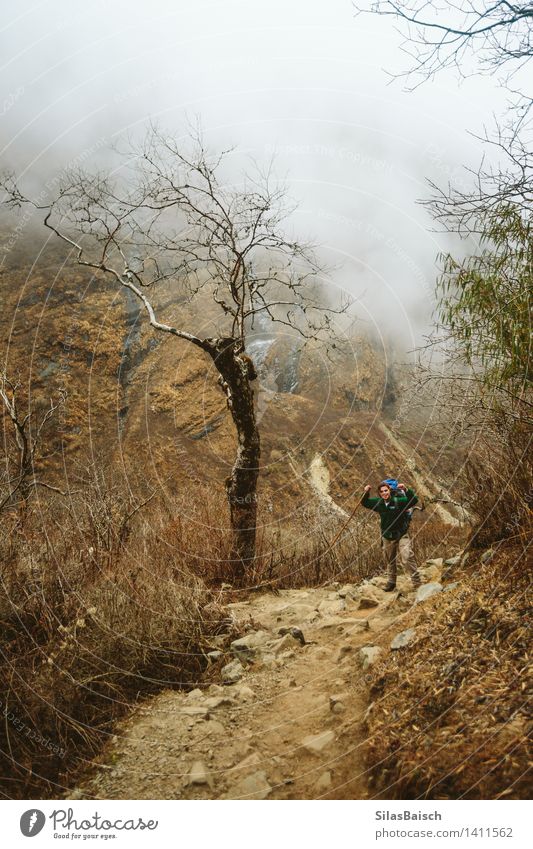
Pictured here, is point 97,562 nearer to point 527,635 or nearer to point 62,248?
point 527,635

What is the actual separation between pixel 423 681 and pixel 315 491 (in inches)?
937

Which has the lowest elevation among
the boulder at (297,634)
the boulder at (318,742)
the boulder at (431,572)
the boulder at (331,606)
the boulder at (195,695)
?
the boulder at (195,695)

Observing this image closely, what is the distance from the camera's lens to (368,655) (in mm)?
3434

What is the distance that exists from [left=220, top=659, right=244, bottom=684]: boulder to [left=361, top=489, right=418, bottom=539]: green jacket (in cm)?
278

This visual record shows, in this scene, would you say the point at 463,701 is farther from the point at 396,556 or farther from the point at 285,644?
the point at 396,556

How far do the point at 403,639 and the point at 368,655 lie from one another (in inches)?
13.7

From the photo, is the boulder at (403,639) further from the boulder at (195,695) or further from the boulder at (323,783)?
the boulder at (195,695)

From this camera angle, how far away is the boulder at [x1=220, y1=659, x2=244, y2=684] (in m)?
3.76

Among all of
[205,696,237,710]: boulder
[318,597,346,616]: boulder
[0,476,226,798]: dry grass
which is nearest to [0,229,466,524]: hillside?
[318,597,346,616]: boulder

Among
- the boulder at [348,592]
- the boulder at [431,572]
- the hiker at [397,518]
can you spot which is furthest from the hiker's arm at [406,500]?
the boulder at [348,592]

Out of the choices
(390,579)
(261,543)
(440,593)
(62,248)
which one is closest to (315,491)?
(261,543)

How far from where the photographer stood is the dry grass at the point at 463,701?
1.99 meters

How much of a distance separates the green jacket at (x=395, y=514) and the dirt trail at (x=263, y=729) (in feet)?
4.96

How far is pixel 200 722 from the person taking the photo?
124 inches
